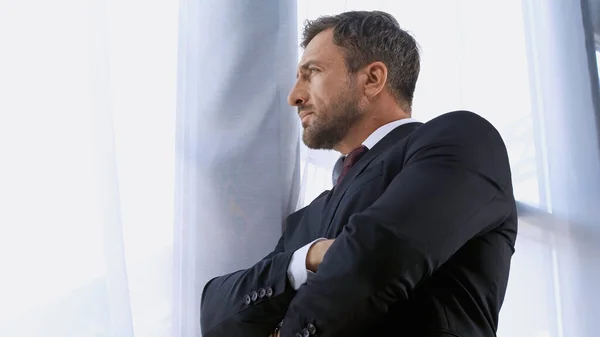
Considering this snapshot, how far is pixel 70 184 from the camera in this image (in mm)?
1002

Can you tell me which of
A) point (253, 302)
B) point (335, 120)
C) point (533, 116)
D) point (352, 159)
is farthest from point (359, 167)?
point (533, 116)

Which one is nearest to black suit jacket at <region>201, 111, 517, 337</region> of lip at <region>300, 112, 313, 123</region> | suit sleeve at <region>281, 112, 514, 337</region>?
suit sleeve at <region>281, 112, 514, 337</region>

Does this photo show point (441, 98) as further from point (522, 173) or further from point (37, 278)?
point (37, 278)

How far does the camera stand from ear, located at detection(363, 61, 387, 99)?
1.19 metres

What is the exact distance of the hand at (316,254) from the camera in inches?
34.3

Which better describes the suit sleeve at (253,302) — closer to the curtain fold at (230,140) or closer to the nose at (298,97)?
the curtain fold at (230,140)

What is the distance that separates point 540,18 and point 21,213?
983 millimetres

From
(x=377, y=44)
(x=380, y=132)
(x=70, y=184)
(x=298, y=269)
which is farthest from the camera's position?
(x=377, y=44)

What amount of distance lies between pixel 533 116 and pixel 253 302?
67cm

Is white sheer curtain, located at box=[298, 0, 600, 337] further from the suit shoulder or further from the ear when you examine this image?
the suit shoulder

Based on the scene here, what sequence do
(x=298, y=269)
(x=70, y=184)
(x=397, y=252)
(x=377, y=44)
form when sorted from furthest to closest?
1. (x=377, y=44)
2. (x=70, y=184)
3. (x=298, y=269)
4. (x=397, y=252)

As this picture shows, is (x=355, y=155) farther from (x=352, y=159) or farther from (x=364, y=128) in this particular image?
(x=364, y=128)

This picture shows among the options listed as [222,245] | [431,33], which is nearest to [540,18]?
[431,33]

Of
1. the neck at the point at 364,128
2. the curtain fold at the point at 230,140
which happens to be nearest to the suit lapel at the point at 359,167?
the neck at the point at 364,128
